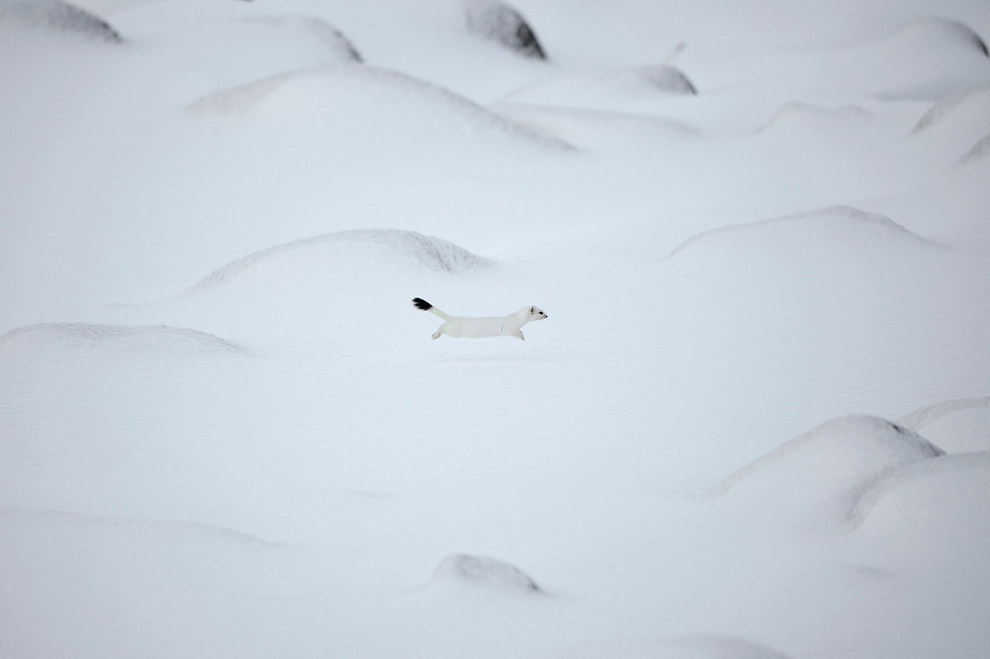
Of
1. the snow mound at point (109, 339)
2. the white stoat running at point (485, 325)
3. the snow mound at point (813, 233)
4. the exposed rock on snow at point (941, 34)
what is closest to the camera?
the white stoat running at point (485, 325)

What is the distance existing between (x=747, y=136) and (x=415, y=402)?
8019 mm

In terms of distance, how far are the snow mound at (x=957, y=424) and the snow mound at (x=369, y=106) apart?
6.41m

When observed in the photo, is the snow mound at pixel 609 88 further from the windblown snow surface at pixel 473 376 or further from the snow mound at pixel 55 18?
the snow mound at pixel 55 18

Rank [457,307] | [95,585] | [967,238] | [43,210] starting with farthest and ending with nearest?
[43,210] → [967,238] → [457,307] → [95,585]

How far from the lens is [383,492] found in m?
4.07

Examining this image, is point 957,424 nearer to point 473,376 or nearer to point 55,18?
point 473,376

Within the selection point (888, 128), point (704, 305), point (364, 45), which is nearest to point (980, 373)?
point (704, 305)

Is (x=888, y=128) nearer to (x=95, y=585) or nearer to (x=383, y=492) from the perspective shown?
(x=383, y=492)

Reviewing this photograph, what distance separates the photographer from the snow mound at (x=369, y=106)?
1028cm

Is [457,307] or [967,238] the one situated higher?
[967,238]

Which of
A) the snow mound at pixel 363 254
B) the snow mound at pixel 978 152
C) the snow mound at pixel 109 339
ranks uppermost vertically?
the snow mound at pixel 978 152

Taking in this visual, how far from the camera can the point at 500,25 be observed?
1786 cm

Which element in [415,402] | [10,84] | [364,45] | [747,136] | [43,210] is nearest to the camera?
[415,402]

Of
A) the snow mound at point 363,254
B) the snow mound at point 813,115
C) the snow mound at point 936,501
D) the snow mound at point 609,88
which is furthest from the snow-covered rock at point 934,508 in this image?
the snow mound at point 609,88
